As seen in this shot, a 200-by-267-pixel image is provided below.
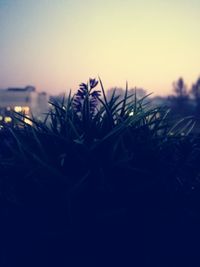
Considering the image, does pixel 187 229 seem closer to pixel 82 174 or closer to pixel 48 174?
pixel 82 174

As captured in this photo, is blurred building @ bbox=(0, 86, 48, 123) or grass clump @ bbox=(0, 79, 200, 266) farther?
blurred building @ bbox=(0, 86, 48, 123)

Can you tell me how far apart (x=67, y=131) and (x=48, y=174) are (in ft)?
1.10

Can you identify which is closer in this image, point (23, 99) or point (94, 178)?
point (94, 178)

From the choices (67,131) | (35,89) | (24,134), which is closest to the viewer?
(67,131)

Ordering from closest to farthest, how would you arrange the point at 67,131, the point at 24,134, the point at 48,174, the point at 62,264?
1. the point at 62,264
2. the point at 48,174
3. the point at 67,131
4. the point at 24,134

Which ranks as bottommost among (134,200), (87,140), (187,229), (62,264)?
(62,264)

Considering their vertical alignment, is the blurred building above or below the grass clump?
above

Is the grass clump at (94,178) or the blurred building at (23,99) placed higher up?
the blurred building at (23,99)

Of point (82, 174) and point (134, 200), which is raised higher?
point (82, 174)

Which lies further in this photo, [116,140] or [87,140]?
[87,140]

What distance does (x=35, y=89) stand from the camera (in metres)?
72.1

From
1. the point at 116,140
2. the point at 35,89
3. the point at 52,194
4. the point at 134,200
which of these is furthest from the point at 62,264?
the point at 35,89

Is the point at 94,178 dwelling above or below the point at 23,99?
below

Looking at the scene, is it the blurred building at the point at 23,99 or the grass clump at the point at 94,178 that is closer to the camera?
the grass clump at the point at 94,178
